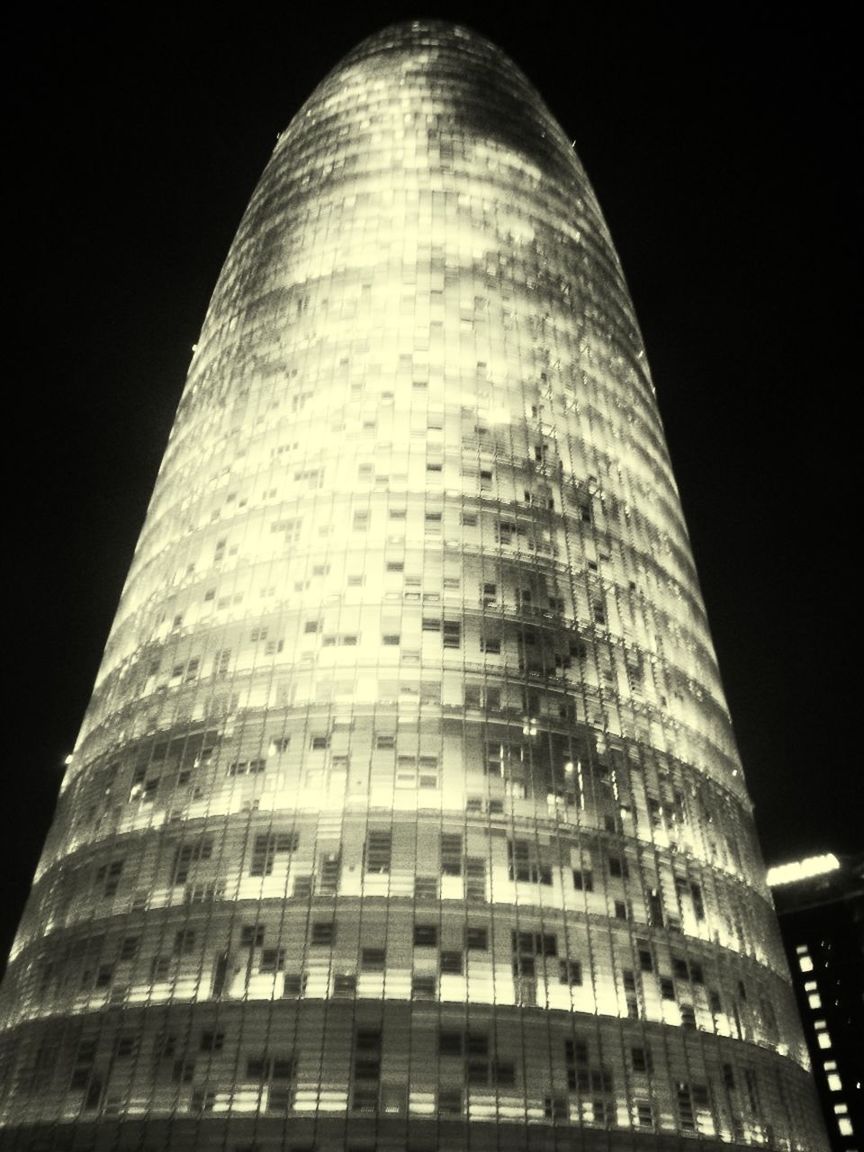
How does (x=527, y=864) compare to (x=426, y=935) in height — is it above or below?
above

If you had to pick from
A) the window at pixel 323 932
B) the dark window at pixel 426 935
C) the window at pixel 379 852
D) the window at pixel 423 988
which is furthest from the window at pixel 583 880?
the window at pixel 323 932

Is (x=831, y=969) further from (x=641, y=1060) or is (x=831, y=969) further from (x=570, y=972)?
(x=570, y=972)

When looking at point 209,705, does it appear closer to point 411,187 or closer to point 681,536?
point 681,536

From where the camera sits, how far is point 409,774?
65.1 metres

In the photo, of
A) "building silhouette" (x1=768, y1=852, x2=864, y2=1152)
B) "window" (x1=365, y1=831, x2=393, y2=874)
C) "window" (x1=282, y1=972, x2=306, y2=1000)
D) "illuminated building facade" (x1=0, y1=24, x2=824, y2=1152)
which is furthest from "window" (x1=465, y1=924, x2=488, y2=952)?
"building silhouette" (x1=768, y1=852, x2=864, y2=1152)

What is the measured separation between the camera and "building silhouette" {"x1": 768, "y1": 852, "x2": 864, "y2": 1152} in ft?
382

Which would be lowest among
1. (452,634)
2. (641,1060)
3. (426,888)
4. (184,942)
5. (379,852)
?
(641,1060)

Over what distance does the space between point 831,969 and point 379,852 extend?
92248 millimetres

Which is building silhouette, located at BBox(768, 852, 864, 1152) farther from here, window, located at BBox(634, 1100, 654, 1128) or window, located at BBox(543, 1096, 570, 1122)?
window, located at BBox(543, 1096, 570, 1122)

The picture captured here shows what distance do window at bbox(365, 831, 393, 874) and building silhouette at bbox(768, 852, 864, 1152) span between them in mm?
82043

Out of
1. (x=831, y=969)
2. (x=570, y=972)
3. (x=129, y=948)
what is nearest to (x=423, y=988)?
(x=570, y=972)

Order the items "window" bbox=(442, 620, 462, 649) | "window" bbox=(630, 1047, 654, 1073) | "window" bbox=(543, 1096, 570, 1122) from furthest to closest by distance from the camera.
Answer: "window" bbox=(442, 620, 462, 649) → "window" bbox=(630, 1047, 654, 1073) → "window" bbox=(543, 1096, 570, 1122)

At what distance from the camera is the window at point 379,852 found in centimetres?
6091

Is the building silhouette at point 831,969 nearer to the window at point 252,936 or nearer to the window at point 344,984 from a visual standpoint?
the window at point 344,984
